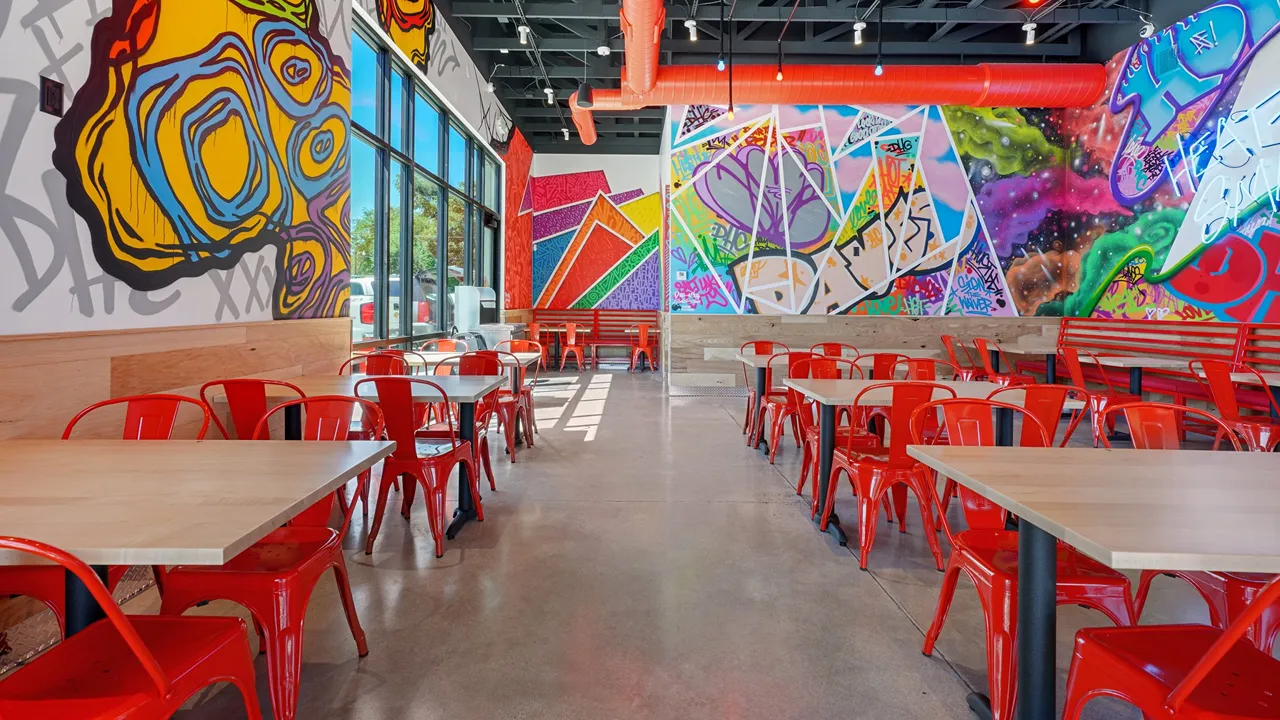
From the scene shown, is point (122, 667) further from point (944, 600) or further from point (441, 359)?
point (441, 359)

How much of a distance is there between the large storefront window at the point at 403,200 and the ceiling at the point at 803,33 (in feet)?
4.66

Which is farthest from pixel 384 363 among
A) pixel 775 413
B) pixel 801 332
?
pixel 801 332

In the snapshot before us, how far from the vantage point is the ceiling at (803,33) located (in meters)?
7.57

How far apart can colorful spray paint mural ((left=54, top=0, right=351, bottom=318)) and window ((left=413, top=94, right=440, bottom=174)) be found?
7.69 ft

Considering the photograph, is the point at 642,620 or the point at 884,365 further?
the point at 884,365

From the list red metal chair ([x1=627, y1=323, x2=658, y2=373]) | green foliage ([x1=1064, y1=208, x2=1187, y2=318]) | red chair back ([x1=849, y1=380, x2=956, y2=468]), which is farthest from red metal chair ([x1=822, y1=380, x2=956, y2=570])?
red metal chair ([x1=627, y1=323, x2=658, y2=373])

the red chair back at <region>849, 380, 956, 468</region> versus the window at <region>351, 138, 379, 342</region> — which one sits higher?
the window at <region>351, 138, 379, 342</region>

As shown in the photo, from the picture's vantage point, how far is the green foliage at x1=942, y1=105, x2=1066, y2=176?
29.2ft

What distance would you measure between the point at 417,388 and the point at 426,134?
5.57 metres

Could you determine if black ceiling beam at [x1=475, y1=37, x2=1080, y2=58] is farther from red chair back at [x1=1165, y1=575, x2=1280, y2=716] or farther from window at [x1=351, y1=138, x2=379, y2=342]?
red chair back at [x1=1165, y1=575, x2=1280, y2=716]

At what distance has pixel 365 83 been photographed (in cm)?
618

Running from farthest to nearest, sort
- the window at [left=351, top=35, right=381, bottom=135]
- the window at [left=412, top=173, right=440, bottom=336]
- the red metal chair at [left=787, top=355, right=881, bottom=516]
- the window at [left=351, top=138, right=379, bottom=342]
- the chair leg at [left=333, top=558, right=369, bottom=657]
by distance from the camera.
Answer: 1. the window at [left=412, top=173, right=440, bottom=336]
2. the window at [left=351, top=138, right=379, bottom=342]
3. the window at [left=351, top=35, right=381, bottom=135]
4. the red metal chair at [left=787, top=355, right=881, bottom=516]
5. the chair leg at [left=333, top=558, right=369, bottom=657]

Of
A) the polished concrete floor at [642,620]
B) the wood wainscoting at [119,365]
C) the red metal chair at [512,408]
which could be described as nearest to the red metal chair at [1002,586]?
the polished concrete floor at [642,620]

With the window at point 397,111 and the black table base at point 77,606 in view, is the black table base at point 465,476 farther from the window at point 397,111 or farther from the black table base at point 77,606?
the window at point 397,111
